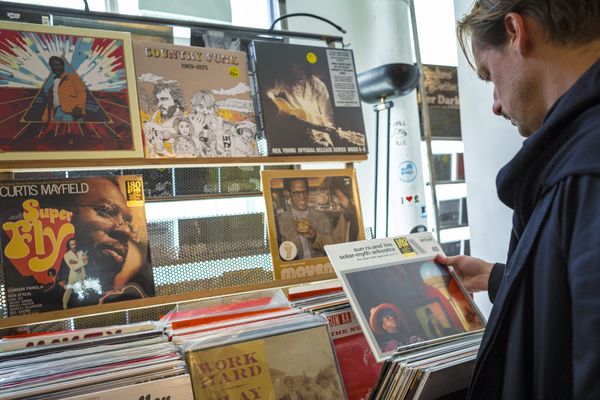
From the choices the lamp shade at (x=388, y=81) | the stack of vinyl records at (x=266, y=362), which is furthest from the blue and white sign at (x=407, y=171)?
the stack of vinyl records at (x=266, y=362)

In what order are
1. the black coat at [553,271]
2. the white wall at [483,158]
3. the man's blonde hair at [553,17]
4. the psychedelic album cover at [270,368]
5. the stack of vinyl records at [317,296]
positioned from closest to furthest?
the black coat at [553,271] → the man's blonde hair at [553,17] → the psychedelic album cover at [270,368] → the stack of vinyl records at [317,296] → the white wall at [483,158]

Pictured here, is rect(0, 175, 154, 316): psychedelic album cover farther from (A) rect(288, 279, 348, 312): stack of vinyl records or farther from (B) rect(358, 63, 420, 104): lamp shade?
(B) rect(358, 63, 420, 104): lamp shade

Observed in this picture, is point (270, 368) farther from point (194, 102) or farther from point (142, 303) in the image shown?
point (194, 102)

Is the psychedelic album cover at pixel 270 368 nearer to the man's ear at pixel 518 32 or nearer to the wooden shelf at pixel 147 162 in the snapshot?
the wooden shelf at pixel 147 162

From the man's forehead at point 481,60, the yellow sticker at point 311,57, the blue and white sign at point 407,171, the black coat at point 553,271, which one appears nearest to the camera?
the black coat at point 553,271

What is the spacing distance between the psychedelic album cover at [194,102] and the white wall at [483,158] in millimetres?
1236

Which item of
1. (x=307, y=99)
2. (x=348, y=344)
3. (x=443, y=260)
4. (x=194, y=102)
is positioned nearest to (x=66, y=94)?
(x=194, y=102)

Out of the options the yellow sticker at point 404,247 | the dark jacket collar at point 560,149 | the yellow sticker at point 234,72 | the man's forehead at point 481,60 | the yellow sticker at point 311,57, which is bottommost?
the yellow sticker at point 404,247

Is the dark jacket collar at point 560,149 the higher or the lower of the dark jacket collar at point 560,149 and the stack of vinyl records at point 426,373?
the higher

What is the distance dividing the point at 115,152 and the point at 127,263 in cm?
30

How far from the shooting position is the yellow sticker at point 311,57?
5.17 ft

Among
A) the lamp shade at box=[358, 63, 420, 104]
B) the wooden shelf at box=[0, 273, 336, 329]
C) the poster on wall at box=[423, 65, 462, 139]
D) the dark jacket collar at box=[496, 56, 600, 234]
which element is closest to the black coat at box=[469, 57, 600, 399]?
the dark jacket collar at box=[496, 56, 600, 234]

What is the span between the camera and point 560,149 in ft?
2.27

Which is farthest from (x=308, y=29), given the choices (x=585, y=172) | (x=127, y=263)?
(x=585, y=172)
